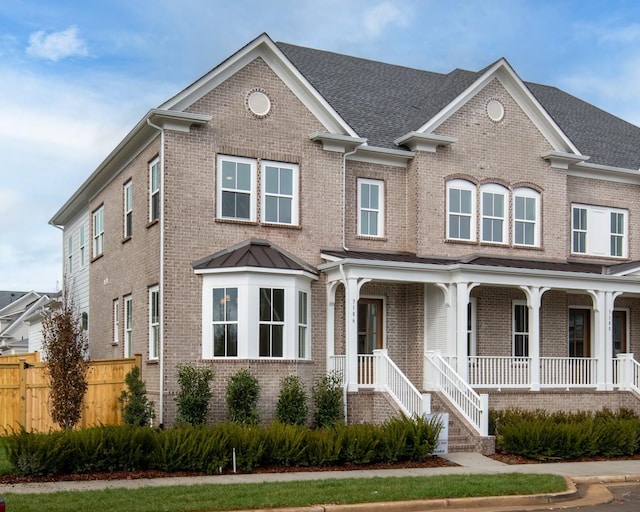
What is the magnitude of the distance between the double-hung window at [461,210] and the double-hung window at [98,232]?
440 inches

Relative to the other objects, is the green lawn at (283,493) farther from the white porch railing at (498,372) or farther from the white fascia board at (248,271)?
the white porch railing at (498,372)

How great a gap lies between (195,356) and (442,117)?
9671mm

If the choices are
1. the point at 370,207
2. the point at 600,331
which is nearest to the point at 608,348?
the point at 600,331

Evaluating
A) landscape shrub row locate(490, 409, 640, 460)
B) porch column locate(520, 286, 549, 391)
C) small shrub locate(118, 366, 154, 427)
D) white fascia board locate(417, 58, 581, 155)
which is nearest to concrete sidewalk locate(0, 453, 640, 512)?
landscape shrub row locate(490, 409, 640, 460)

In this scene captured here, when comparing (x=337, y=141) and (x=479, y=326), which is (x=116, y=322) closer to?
(x=337, y=141)

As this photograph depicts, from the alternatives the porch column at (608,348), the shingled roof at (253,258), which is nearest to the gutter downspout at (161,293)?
the shingled roof at (253,258)

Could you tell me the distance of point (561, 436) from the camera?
60.5 ft

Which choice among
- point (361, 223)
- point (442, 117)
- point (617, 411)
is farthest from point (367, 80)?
point (617, 411)

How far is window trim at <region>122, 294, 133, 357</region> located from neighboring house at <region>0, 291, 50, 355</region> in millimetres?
27588

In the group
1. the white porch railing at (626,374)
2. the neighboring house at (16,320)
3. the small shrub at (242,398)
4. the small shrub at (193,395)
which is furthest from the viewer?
the neighboring house at (16,320)

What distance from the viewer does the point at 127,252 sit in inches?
961

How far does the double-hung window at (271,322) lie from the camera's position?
20766 millimetres

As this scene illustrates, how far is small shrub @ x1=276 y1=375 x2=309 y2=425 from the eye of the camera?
→ 65.8 feet

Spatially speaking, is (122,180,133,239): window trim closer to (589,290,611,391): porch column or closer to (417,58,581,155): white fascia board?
(417,58,581,155): white fascia board
